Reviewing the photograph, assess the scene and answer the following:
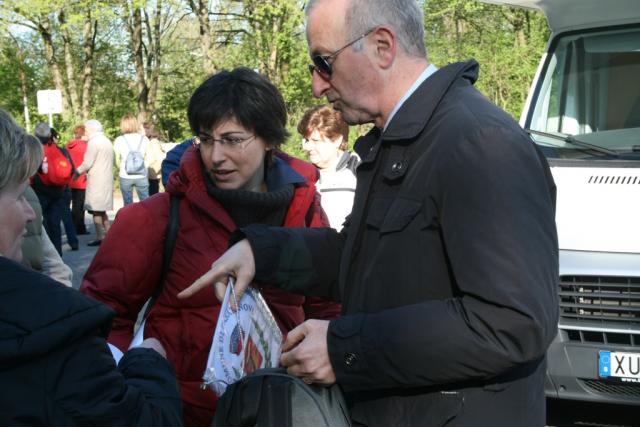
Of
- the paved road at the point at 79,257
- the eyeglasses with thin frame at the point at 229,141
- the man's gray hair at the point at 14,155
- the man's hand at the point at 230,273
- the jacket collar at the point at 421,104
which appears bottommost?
the paved road at the point at 79,257

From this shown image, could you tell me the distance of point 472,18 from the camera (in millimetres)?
21875

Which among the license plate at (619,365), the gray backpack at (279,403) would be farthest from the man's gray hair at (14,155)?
the license plate at (619,365)

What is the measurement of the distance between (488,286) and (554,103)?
4.50 meters

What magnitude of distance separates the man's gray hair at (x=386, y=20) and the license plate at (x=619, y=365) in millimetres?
3259

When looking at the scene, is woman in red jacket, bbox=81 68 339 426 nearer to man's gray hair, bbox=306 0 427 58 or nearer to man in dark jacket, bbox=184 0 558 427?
man in dark jacket, bbox=184 0 558 427

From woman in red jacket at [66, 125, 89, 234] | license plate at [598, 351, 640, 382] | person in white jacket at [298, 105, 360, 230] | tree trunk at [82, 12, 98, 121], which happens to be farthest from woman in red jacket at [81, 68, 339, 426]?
tree trunk at [82, 12, 98, 121]

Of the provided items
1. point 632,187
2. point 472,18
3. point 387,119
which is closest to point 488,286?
point 387,119

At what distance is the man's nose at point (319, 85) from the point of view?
2.39 meters

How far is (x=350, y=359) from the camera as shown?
197 centimetres

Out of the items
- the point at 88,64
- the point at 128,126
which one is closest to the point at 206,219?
the point at 128,126

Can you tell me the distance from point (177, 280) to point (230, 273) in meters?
0.58

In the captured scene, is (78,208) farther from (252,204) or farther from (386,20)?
(386,20)

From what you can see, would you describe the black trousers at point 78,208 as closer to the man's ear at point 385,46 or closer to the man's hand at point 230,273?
the man's hand at point 230,273

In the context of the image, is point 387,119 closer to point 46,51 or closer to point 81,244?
point 81,244
